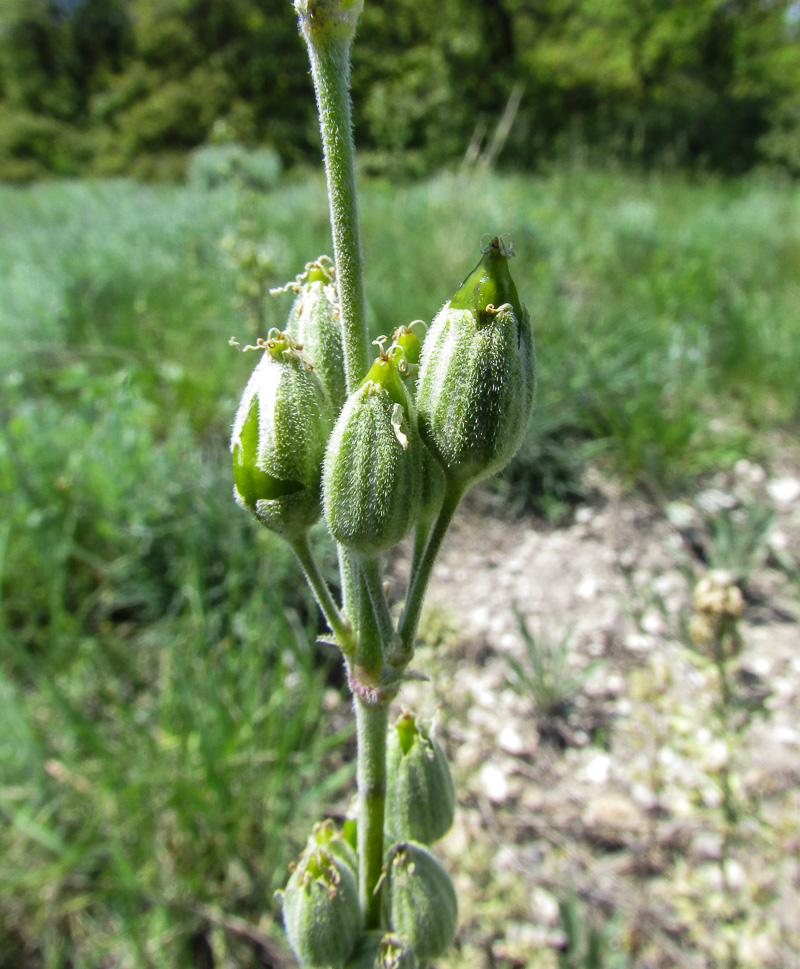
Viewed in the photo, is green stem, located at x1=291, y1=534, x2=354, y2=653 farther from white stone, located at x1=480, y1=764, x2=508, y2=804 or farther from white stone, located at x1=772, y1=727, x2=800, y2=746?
white stone, located at x1=772, y1=727, x2=800, y2=746

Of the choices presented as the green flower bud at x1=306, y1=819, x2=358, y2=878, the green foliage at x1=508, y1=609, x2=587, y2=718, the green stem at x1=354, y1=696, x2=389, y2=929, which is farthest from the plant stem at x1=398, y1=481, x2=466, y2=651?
the green foliage at x1=508, y1=609, x2=587, y2=718

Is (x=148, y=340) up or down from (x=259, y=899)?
up

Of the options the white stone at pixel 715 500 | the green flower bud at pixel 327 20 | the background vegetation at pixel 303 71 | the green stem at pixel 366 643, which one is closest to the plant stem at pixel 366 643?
the green stem at pixel 366 643

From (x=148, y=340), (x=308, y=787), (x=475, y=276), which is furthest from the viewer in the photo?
(x=148, y=340)

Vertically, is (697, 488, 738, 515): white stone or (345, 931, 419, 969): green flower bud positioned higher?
(345, 931, 419, 969): green flower bud

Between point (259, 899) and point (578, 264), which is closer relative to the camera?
point (259, 899)

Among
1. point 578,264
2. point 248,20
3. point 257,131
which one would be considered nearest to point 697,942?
point 578,264

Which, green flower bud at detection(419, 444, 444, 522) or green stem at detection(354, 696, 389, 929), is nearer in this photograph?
green flower bud at detection(419, 444, 444, 522)

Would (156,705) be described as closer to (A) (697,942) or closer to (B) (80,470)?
(B) (80,470)
